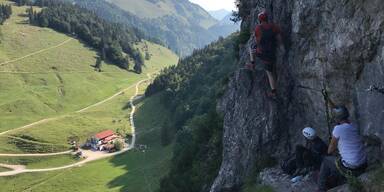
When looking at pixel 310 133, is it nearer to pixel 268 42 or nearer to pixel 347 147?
pixel 347 147

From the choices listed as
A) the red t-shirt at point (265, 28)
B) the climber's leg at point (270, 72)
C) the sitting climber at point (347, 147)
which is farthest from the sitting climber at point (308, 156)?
the red t-shirt at point (265, 28)

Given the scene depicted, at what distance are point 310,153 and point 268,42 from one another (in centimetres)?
784

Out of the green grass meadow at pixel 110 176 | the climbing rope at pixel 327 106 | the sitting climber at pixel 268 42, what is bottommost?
the green grass meadow at pixel 110 176

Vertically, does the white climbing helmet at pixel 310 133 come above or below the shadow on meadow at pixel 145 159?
above

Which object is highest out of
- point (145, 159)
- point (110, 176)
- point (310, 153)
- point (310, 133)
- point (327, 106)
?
point (327, 106)

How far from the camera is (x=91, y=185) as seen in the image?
414ft

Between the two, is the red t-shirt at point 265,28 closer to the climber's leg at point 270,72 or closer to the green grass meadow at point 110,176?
the climber's leg at point 270,72

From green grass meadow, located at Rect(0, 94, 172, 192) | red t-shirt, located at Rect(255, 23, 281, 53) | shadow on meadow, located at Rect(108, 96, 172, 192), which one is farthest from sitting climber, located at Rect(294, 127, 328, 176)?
green grass meadow, located at Rect(0, 94, 172, 192)

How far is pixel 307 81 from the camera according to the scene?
25.8m

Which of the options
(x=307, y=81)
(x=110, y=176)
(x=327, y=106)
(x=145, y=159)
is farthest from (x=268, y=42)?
(x=145, y=159)

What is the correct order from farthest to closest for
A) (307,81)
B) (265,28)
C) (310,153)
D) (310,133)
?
(265,28) → (307,81) → (310,153) → (310,133)

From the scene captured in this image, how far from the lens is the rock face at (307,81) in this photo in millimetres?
20281

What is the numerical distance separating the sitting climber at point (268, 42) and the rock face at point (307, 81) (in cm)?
62

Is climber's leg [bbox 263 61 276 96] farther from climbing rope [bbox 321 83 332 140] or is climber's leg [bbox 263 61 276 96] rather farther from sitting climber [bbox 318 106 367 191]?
sitting climber [bbox 318 106 367 191]
